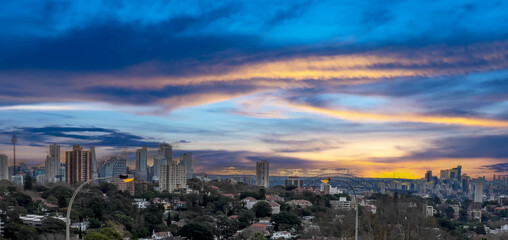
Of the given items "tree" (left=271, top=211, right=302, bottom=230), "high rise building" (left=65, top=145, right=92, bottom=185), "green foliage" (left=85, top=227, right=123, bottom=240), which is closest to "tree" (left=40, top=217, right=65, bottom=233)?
"green foliage" (left=85, top=227, right=123, bottom=240)

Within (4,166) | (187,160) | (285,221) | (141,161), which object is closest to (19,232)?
(285,221)

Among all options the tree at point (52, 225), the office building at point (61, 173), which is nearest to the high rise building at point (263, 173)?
the office building at point (61, 173)

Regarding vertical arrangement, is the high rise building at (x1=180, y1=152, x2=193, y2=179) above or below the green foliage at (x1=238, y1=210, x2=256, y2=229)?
above

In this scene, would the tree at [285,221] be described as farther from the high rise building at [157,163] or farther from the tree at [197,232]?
the high rise building at [157,163]

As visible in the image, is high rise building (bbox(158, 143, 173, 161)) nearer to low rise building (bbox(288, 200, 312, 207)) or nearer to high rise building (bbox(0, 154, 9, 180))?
high rise building (bbox(0, 154, 9, 180))

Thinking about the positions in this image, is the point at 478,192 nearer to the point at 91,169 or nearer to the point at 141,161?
the point at 141,161
